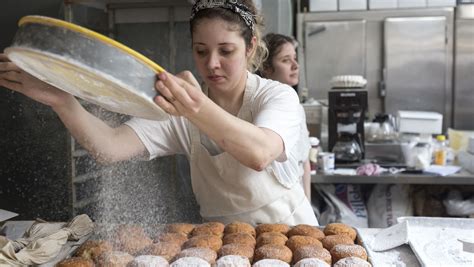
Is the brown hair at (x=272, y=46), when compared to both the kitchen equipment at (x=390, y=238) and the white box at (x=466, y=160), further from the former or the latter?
the kitchen equipment at (x=390, y=238)

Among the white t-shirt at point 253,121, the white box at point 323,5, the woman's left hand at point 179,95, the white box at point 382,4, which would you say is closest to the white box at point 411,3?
the white box at point 382,4

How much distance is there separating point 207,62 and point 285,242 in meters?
0.66

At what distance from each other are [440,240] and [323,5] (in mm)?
4896

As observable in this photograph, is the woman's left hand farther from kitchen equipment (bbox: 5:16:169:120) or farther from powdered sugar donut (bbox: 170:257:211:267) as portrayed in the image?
powdered sugar donut (bbox: 170:257:211:267)

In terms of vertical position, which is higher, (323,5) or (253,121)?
(323,5)

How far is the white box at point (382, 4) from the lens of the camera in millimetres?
6191

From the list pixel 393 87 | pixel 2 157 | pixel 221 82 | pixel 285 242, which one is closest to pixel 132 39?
pixel 2 157

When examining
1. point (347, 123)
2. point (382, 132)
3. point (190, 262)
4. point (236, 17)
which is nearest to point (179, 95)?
point (190, 262)

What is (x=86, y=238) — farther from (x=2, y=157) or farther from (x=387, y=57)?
(x=387, y=57)

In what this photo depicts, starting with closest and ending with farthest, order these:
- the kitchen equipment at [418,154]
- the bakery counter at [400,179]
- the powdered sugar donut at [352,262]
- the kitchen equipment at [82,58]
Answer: the kitchen equipment at [82,58] < the powdered sugar donut at [352,262] < the bakery counter at [400,179] < the kitchen equipment at [418,154]

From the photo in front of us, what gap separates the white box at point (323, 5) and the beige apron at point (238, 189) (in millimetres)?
4531

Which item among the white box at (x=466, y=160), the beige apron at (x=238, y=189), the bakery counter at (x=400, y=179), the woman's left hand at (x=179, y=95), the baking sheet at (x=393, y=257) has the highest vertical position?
the woman's left hand at (x=179, y=95)

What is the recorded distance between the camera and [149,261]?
61.0 inches

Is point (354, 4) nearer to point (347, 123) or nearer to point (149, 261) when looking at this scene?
point (347, 123)
